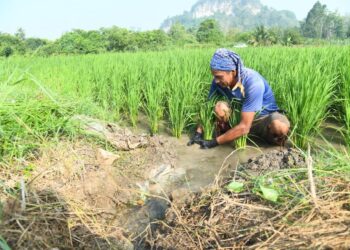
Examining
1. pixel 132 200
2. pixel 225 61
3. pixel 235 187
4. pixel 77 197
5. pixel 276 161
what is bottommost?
pixel 132 200

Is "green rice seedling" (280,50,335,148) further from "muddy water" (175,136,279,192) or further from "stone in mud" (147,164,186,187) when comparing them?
"stone in mud" (147,164,186,187)

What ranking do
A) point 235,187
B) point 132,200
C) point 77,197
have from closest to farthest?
point 235,187 < point 77,197 < point 132,200

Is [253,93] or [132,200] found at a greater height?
[253,93]

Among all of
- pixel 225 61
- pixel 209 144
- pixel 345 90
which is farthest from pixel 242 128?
pixel 345 90

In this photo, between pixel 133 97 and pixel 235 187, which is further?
pixel 133 97

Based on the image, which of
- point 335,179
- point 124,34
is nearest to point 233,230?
point 335,179

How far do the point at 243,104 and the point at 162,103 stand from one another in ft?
4.51

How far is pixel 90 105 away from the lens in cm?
351

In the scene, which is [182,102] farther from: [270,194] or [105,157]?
[270,194]

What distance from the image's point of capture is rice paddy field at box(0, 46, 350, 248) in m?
2.48

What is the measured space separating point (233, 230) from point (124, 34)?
2715 cm

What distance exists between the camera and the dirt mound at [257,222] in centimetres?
127

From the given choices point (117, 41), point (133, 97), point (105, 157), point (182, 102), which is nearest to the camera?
point (105, 157)

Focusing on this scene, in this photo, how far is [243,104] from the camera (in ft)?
10.3
